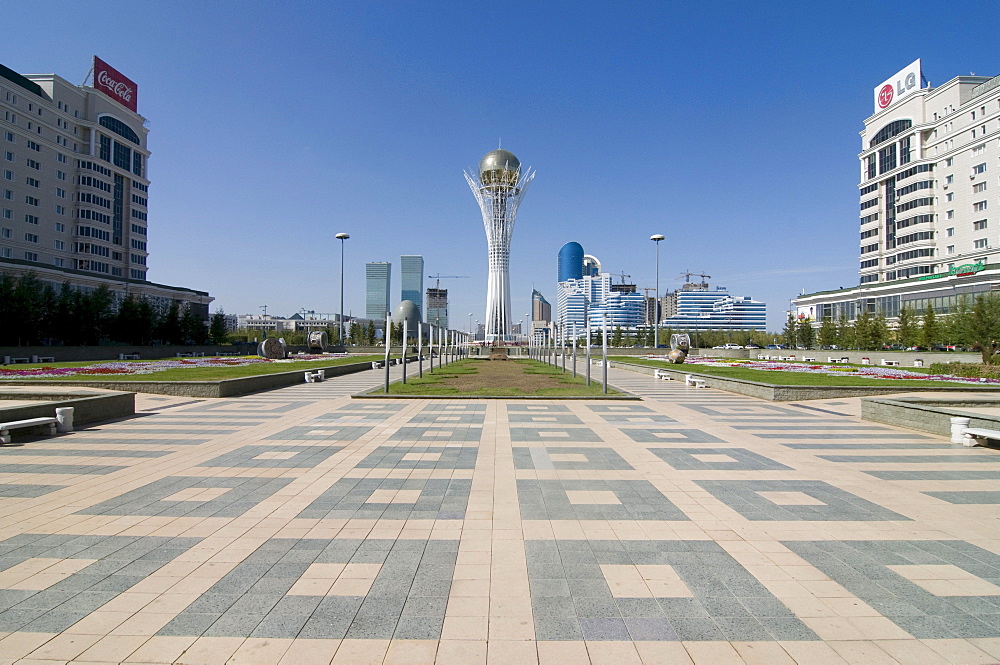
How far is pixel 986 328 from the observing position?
92.4 feet

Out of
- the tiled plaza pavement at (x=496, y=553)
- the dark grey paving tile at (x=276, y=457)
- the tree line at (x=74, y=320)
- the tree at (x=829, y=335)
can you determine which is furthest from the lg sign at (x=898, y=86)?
the tree line at (x=74, y=320)

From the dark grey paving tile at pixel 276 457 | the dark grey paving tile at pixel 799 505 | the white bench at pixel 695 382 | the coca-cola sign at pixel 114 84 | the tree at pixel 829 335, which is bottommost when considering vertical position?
the dark grey paving tile at pixel 799 505

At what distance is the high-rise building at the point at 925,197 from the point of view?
53750 mm

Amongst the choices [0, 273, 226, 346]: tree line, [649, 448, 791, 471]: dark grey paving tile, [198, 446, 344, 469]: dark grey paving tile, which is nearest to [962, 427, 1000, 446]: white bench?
[649, 448, 791, 471]: dark grey paving tile

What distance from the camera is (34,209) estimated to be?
175 feet

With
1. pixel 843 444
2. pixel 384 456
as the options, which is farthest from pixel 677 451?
pixel 384 456

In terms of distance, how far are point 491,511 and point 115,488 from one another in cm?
494

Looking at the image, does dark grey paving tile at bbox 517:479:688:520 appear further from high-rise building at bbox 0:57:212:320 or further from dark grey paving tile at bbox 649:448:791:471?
high-rise building at bbox 0:57:212:320

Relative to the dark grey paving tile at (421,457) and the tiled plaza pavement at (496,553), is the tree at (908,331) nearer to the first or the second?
the tiled plaza pavement at (496,553)

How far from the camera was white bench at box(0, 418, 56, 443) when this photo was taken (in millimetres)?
9602

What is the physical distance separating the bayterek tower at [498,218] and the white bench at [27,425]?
65.8 meters

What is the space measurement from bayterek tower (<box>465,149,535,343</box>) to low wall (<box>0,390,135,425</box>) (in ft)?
207

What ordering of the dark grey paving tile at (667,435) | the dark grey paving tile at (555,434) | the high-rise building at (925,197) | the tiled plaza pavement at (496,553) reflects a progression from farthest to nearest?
1. the high-rise building at (925,197)
2. the dark grey paving tile at (667,435)
3. the dark grey paving tile at (555,434)
4. the tiled plaza pavement at (496,553)

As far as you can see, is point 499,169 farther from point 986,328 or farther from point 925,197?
point 986,328
